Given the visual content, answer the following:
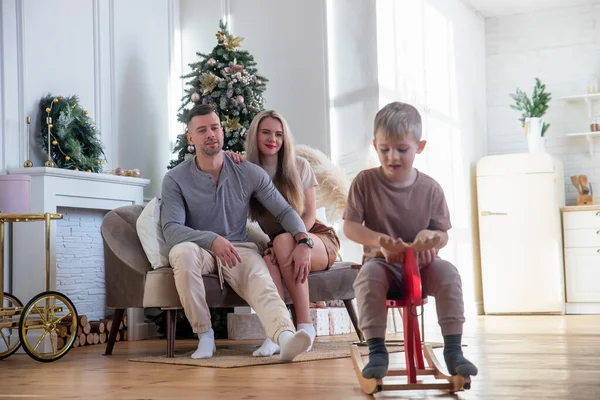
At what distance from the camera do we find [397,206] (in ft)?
7.36

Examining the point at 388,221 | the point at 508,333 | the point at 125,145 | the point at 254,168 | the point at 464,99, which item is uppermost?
the point at 464,99

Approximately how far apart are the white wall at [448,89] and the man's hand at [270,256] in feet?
7.84

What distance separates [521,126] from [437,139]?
1305 mm

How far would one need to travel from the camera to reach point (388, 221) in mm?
2246

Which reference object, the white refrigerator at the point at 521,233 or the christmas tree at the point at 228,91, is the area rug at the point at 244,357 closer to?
the christmas tree at the point at 228,91

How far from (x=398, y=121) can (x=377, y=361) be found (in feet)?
1.98

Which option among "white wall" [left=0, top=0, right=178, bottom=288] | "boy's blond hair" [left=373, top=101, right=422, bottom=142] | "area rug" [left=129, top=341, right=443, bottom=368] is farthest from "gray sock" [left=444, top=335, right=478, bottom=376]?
"white wall" [left=0, top=0, right=178, bottom=288]

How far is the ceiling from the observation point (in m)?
7.19

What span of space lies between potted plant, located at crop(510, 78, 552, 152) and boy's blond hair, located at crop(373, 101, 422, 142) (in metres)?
5.12

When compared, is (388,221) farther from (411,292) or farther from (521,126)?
(521,126)

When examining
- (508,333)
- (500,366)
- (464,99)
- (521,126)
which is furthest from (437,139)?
(500,366)

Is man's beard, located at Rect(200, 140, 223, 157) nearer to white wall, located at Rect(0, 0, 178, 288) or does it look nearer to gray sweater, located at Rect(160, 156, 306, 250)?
gray sweater, located at Rect(160, 156, 306, 250)

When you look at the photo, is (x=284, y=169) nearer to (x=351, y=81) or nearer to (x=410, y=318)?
(x=410, y=318)

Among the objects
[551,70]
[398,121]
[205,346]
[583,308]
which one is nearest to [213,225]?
[205,346]
